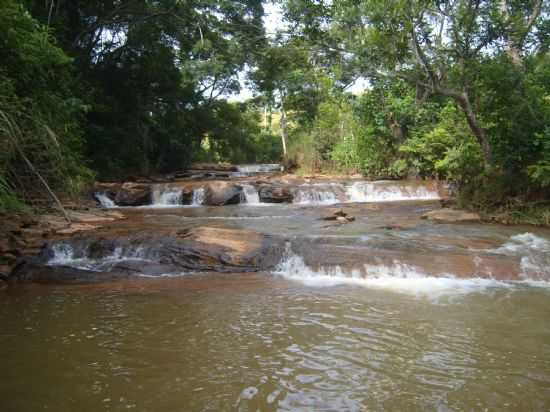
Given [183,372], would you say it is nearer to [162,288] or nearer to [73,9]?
[162,288]

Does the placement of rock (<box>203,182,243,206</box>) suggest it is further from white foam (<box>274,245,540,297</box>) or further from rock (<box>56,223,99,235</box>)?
white foam (<box>274,245,540,297</box>)

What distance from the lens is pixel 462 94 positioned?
9.26 meters

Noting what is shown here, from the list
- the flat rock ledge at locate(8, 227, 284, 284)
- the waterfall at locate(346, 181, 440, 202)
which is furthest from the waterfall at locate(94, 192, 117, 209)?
the waterfall at locate(346, 181, 440, 202)

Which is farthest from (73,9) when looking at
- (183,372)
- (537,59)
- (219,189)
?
(183,372)

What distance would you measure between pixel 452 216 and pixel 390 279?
409 centimetres

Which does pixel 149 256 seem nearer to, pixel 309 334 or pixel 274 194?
pixel 309 334

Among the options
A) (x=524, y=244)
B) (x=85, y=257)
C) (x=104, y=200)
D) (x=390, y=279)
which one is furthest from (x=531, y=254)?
(x=104, y=200)

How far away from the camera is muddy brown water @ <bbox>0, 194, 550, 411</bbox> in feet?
9.00

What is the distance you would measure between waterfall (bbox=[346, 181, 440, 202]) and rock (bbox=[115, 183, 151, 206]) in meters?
6.09

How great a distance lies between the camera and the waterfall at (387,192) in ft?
43.4

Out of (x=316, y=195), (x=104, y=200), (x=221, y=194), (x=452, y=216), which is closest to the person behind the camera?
(x=452, y=216)

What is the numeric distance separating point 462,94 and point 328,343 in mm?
7551

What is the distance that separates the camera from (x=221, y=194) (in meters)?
12.9

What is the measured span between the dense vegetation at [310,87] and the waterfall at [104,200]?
3.63ft
